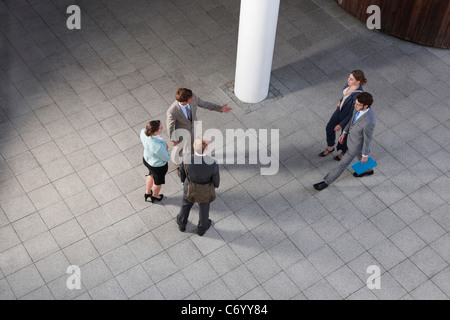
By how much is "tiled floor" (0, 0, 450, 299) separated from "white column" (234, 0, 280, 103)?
0.96 ft

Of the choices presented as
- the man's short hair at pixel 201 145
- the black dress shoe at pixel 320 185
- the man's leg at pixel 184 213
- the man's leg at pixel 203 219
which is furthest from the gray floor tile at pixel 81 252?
the black dress shoe at pixel 320 185

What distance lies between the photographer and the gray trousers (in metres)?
6.21

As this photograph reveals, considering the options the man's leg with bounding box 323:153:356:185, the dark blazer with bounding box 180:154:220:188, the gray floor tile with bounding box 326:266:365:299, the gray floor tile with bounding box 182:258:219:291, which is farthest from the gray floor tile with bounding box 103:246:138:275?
the man's leg with bounding box 323:153:356:185

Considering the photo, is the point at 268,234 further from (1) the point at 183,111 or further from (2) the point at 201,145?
(1) the point at 183,111

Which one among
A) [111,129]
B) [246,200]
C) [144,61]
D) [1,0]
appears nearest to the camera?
[246,200]

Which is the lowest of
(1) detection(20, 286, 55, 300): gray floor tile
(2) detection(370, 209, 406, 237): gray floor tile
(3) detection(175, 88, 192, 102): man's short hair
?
(1) detection(20, 286, 55, 300): gray floor tile

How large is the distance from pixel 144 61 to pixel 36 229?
3.51 metres

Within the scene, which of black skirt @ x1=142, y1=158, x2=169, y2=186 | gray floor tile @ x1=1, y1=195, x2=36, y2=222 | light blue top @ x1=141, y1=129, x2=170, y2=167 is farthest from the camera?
gray floor tile @ x1=1, y1=195, x2=36, y2=222

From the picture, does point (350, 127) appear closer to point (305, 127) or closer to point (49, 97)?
point (305, 127)

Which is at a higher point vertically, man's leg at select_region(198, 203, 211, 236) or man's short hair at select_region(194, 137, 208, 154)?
man's short hair at select_region(194, 137, 208, 154)

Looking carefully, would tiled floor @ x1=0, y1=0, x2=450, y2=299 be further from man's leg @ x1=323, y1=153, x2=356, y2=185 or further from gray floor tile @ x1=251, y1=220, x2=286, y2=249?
man's leg @ x1=323, y1=153, x2=356, y2=185

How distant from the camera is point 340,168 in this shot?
251 inches

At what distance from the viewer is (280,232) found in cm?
622

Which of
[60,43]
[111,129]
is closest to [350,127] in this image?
[111,129]
